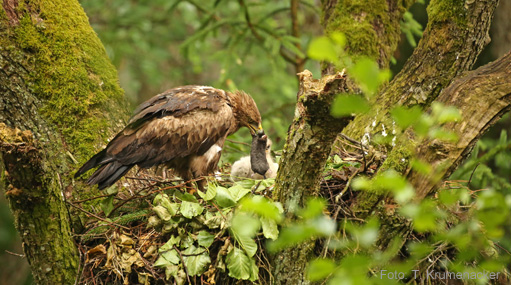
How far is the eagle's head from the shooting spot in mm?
5336

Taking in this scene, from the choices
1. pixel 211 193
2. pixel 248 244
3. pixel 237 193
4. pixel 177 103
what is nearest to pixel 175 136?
pixel 177 103

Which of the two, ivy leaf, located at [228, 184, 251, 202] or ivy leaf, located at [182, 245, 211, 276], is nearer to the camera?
ivy leaf, located at [182, 245, 211, 276]

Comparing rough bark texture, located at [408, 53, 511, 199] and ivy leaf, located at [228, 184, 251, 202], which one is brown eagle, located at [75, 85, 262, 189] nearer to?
ivy leaf, located at [228, 184, 251, 202]

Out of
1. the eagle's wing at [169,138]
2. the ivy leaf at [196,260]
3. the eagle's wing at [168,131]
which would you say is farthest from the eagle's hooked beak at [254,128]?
the ivy leaf at [196,260]

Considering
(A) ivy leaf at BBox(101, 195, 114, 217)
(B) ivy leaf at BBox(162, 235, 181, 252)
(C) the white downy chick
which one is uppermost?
(A) ivy leaf at BBox(101, 195, 114, 217)

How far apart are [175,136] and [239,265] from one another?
1.71 m

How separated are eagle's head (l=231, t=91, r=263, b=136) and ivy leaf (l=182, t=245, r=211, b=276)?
2165mm

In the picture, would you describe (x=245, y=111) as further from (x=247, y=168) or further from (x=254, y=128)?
(x=247, y=168)

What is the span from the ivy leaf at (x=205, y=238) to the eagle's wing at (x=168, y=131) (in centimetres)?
94

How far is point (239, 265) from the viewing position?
325cm

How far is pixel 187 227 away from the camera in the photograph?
3611mm

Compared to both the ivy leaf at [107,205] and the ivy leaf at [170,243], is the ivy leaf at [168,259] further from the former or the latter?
the ivy leaf at [107,205]

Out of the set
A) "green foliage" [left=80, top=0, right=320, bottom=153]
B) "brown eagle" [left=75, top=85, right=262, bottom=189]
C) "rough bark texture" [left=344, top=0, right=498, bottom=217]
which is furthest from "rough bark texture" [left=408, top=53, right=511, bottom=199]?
"green foliage" [left=80, top=0, right=320, bottom=153]

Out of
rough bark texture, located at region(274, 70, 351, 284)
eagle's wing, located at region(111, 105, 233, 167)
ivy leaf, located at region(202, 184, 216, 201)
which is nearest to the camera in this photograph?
rough bark texture, located at region(274, 70, 351, 284)
